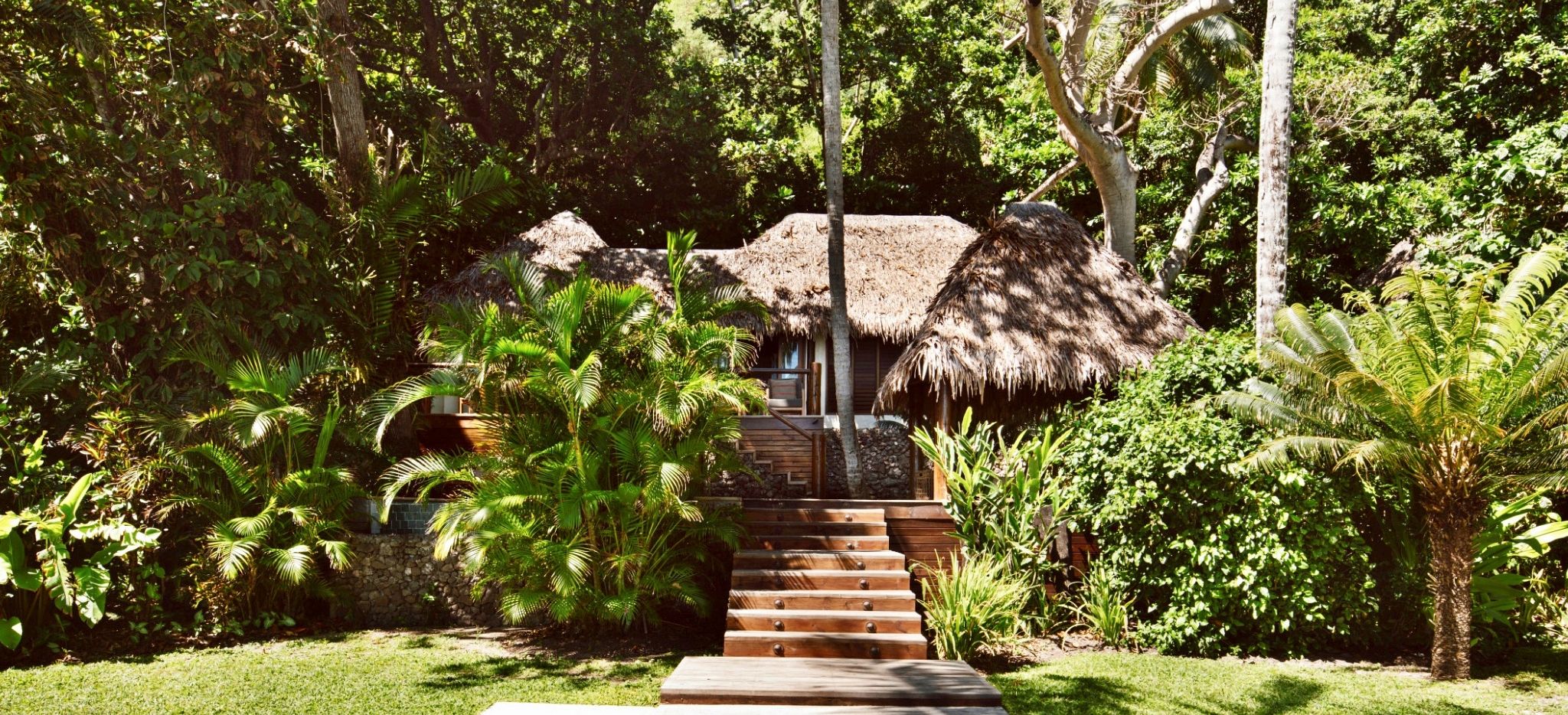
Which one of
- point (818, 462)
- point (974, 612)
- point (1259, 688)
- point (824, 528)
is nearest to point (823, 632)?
point (974, 612)

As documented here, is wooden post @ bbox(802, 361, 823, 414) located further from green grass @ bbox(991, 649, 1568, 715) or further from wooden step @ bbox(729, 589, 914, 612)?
green grass @ bbox(991, 649, 1568, 715)

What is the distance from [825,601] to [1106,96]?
8.33 meters

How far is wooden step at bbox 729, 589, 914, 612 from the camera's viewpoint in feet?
24.7

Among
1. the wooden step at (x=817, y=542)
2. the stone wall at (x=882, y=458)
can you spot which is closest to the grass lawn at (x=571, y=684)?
the wooden step at (x=817, y=542)

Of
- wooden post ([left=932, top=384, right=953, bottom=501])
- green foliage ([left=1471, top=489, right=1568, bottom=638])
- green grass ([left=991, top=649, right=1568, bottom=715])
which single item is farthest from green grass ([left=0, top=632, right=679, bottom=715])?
green foliage ([left=1471, top=489, right=1568, bottom=638])

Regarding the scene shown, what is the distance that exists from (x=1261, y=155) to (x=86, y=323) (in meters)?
11.4

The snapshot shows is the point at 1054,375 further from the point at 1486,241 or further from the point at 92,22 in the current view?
the point at 92,22

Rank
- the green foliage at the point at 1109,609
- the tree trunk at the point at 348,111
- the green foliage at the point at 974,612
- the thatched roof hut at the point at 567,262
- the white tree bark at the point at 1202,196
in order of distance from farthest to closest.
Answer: the white tree bark at the point at 1202,196
the thatched roof hut at the point at 567,262
the tree trunk at the point at 348,111
the green foliage at the point at 1109,609
the green foliage at the point at 974,612

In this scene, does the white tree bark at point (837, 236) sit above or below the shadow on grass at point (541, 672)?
above

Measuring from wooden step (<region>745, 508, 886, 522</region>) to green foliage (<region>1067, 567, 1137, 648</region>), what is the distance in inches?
77.5

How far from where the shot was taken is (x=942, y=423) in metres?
9.86

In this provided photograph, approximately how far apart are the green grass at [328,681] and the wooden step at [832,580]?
2.91 feet

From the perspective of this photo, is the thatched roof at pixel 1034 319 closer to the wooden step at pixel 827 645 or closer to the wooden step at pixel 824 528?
the wooden step at pixel 824 528

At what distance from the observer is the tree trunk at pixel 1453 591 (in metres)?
6.95
